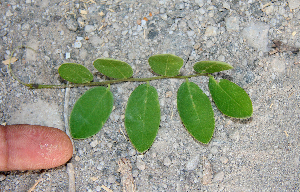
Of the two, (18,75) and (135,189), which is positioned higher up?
(18,75)

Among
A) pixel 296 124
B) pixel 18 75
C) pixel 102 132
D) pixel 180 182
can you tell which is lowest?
pixel 180 182

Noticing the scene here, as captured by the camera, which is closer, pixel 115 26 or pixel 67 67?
pixel 67 67

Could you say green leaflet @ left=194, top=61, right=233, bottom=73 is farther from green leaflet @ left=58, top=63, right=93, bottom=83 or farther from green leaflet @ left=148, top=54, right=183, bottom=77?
green leaflet @ left=58, top=63, right=93, bottom=83

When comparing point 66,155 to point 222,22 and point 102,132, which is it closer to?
point 102,132

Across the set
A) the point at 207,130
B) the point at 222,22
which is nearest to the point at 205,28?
the point at 222,22

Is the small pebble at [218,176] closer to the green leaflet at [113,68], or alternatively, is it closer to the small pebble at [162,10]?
the green leaflet at [113,68]

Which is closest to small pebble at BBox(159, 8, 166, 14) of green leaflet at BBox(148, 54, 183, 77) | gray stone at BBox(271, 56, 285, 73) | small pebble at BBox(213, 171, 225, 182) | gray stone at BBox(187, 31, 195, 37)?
gray stone at BBox(187, 31, 195, 37)

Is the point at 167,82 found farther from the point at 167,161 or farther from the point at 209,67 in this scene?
the point at 167,161
